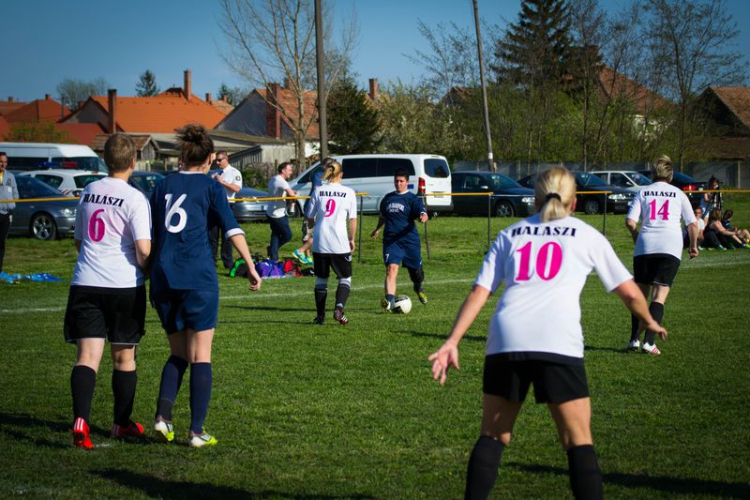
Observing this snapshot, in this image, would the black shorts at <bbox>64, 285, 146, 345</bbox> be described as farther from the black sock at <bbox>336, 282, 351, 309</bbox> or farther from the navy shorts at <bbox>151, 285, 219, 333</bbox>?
the black sock at <bbox>336, 282, 351, 309</bbox>

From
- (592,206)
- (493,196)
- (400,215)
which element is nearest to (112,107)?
(493,196)

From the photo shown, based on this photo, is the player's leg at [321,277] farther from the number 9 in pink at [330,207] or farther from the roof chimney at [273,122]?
the roof chimney at [273,122]

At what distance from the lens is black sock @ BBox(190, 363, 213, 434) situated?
542 cm

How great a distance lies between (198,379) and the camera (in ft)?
17.8

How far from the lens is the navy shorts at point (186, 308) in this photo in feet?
17.7

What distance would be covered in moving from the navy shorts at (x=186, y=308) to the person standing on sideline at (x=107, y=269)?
0.81 feet

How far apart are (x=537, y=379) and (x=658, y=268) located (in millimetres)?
5688

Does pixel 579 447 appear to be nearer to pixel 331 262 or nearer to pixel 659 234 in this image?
pixel 659 234

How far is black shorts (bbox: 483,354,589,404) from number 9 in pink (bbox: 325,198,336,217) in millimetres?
7105

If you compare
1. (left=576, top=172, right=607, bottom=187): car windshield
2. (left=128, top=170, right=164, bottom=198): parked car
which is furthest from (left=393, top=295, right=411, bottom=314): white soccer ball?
(left=576, top=172, right=607, bottom=187): car windshield

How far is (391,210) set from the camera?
12.2 m

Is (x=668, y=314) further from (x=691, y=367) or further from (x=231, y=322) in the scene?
(x=231, y=322)

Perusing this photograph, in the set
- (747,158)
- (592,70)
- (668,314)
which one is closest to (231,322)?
(668,314)

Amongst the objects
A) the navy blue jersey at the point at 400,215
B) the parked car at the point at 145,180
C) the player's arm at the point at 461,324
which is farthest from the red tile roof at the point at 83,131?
the player's arm at the point at 461,324
